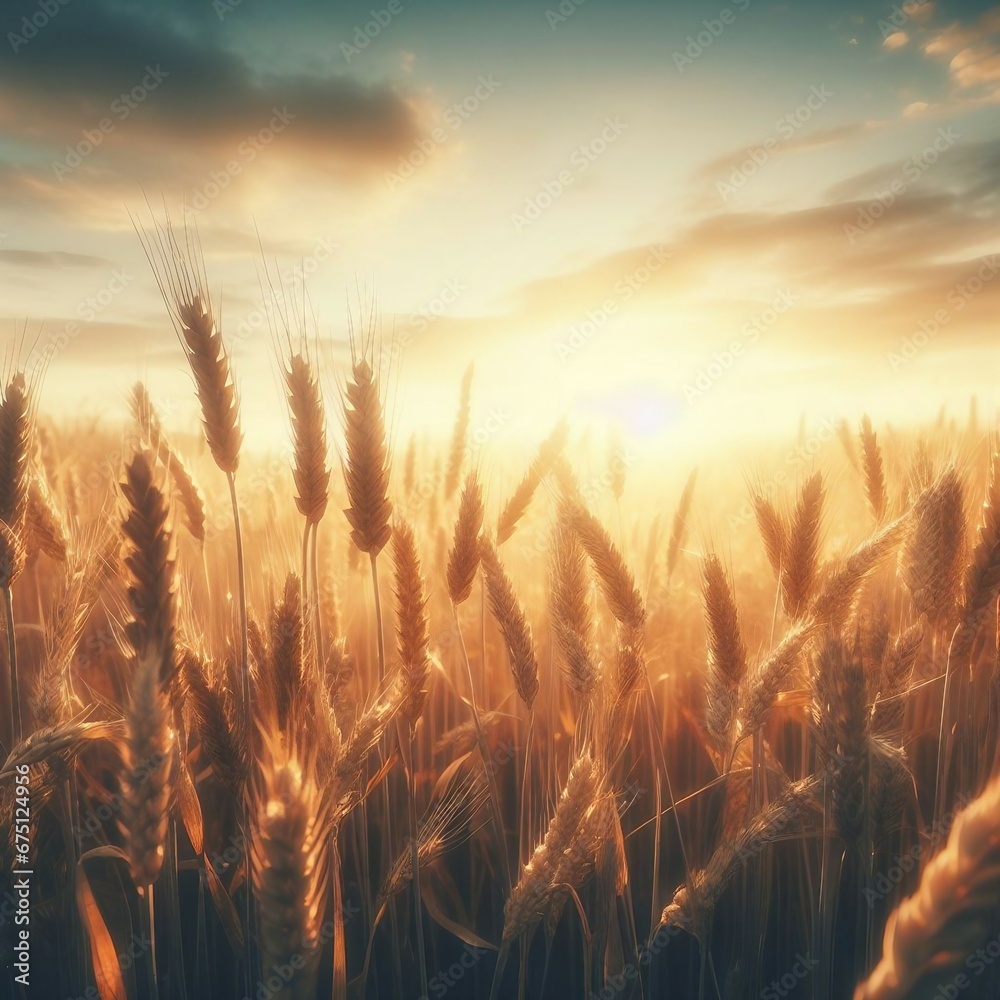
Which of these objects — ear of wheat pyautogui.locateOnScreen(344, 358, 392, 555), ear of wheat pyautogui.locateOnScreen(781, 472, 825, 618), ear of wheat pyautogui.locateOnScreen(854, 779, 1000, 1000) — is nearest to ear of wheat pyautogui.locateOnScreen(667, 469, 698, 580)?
ear of wheat pyautogui.locateOnScreen(781, 472, 825, 618)

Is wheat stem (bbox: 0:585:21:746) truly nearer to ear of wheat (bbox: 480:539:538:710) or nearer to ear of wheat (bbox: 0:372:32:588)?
ear of wheat (bbox: 0:372:32:588)

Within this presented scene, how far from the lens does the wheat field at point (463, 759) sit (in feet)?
4.19

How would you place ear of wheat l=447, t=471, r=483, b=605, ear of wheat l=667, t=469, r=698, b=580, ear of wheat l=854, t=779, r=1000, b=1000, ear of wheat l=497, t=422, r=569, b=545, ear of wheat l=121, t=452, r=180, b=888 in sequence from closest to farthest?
ear of wheat l=854, t=779, r=1000, b=1000 < ear of wheat l=121, t=452, r=180, b=888 < ear of wheat l=447, t=471, r=483, b=605 < ear of wheat l=497, t=422, r=569, b=545 < ear of wheat l=667, t=469, r=698, b=580

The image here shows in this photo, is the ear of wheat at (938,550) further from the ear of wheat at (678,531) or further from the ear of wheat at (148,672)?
the ear of wheat at (148,672)

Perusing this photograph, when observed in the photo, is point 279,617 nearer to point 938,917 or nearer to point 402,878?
point 402,878

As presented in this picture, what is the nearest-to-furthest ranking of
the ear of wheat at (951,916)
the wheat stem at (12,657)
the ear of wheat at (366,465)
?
the ear of wheat at (951,916)
the wheat stem at (12,657)
the ear of wheat at (366,465)

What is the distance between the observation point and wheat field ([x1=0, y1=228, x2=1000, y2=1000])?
1.28m

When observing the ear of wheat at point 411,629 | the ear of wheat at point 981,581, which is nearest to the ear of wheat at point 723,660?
the ear of wheat at point 981,581

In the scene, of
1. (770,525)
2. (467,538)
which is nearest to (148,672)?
(467,538)

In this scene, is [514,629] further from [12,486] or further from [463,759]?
[12,486]

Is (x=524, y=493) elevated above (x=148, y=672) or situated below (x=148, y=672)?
above

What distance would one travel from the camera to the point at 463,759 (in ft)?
6.49

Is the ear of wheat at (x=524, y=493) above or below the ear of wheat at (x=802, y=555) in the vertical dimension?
above

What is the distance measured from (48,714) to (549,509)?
1374mm
